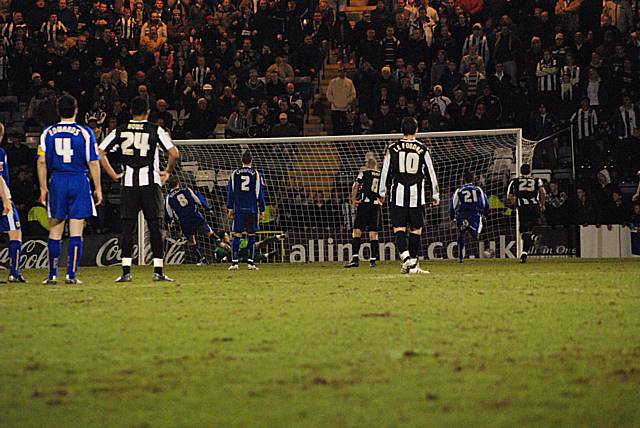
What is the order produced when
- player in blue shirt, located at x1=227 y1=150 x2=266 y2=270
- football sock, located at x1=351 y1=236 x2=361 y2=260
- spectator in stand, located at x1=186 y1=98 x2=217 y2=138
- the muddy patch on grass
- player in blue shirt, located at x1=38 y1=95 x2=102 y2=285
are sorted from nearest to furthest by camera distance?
the muddy patch on grass
player in blue shirt, located at x1=38 y1=95 x2=102 y2=285
player in blue shirt, located at x1=227 y1=150 x2=266 y2=270
football sock, located at x1=351 y1=236 x2=361 y2=260
spectator in stand, located at x1=186 y1=98 x2=217 y2=138

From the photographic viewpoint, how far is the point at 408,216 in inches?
549

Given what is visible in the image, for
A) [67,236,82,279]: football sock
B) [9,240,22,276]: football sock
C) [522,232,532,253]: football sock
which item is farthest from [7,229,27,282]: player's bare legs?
[522,232,532,253]: football sock

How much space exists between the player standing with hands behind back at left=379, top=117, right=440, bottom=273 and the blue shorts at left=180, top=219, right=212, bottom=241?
254 inches

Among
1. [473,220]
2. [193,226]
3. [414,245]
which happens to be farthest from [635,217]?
[193,226]

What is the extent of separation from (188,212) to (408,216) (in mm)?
6633

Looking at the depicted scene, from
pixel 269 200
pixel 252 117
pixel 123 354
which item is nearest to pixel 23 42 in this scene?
pixel 252 117

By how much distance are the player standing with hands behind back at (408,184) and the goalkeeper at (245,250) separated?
6536 mm

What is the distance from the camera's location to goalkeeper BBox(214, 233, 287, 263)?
798 inches

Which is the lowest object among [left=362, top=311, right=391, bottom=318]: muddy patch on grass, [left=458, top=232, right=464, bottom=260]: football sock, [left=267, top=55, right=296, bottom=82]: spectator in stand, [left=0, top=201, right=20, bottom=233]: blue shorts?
[left=362, top=311, right=391, bottom=318]: muddy patch on grass

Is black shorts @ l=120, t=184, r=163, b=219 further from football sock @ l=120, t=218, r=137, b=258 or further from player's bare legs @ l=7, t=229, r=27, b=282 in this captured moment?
player's bare legs @ l=7, t=229, r=27, b=282

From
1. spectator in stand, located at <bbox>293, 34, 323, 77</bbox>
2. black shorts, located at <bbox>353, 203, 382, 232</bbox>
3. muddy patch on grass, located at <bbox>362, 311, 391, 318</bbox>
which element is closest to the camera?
muddy patch on grass, located at <bbox>362, 311, 391, 318</bbox>

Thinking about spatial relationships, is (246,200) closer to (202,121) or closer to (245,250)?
(245,250)

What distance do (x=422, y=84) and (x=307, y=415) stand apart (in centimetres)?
1950

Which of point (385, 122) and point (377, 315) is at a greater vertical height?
point (385, 122)
